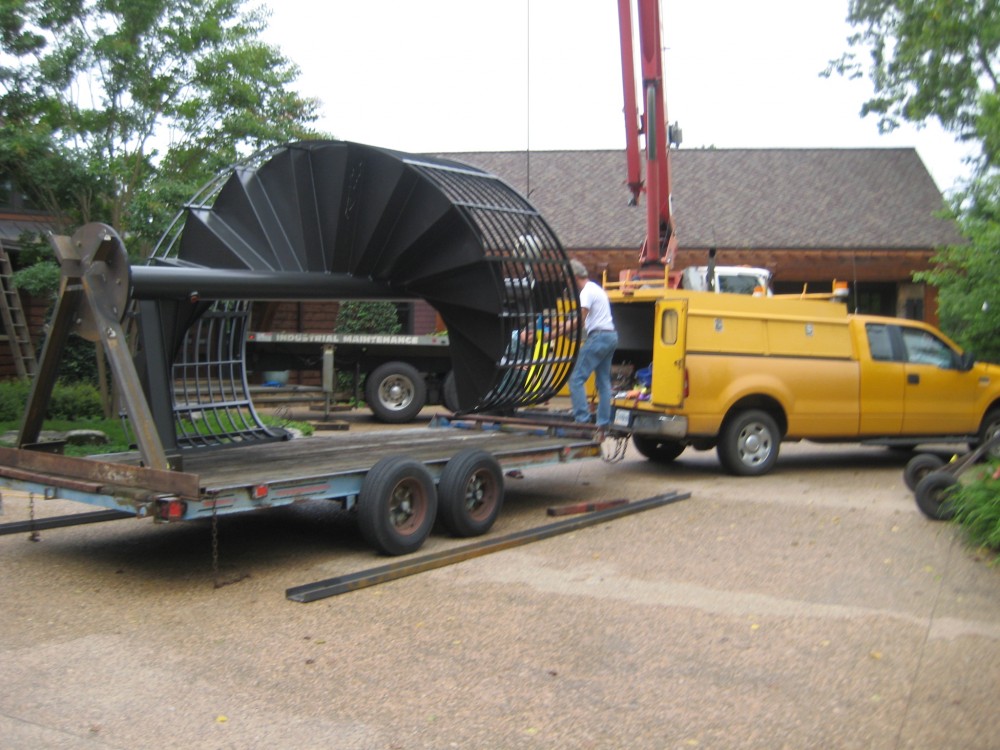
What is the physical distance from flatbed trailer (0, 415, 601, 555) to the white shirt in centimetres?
161

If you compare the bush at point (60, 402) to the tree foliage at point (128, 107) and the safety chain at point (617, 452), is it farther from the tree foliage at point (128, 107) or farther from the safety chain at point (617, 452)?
the safety chain at point (617, 452)

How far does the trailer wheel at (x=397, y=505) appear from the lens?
7.84 metres

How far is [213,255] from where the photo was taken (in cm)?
1021

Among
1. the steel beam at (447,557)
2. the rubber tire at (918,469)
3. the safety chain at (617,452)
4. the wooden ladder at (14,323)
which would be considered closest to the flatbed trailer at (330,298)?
the steel beam at (447,557)

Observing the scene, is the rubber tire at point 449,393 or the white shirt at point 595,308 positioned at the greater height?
the white shirt at point 595,308

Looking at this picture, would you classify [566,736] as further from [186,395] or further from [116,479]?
[186,395]

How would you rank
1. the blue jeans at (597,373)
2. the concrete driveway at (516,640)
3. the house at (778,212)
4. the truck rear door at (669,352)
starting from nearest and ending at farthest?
the concrete driveway at (516,640)
the truck rear door at (669,352)
the blue jeans at (597,373)
the house at (778,212)

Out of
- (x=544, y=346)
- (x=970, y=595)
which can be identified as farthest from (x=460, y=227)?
(x=970, y=595)

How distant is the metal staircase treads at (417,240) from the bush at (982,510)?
3.77 metres

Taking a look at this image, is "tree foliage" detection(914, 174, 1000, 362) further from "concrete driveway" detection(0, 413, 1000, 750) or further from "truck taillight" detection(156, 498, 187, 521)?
"truck taillight" detection(156, 498, 187, 521)

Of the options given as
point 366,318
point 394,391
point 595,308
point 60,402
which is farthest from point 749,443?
point 366,318

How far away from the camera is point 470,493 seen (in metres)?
8.88

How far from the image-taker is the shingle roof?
88.1ft

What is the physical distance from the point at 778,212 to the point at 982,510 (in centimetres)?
2057
